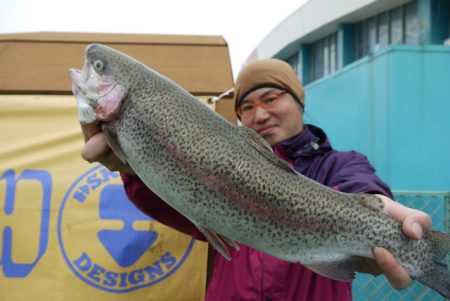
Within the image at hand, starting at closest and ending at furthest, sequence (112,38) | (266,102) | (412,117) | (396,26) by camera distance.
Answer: (266,102), (112,38), (412,117), (396,26)

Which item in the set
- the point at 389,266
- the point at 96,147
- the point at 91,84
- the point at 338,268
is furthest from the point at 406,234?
the point at 91,84

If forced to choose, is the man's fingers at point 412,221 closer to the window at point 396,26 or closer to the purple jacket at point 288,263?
the purple jacket at point 288,263

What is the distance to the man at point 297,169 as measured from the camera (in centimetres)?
236

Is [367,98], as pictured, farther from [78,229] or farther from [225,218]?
[225,218]

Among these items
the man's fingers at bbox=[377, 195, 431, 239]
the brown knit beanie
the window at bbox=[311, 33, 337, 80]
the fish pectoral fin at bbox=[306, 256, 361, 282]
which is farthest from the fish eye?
the window at bbox=[311, 33, 337, 80]

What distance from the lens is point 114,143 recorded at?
2332 mm

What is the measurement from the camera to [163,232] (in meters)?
3.68

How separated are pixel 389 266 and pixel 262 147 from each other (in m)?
0.79

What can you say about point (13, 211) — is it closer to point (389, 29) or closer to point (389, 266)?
point (389, 266)

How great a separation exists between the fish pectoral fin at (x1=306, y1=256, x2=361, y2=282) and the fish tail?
0.32 m

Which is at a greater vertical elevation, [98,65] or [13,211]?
[98,65]

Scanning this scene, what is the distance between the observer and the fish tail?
217 centimetres

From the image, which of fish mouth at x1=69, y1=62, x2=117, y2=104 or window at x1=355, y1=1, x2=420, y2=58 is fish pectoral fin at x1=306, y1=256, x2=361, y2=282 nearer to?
fish mouth at x1=69, y1=62, x2=117, y2=104

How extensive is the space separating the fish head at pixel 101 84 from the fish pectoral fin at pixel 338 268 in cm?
122
